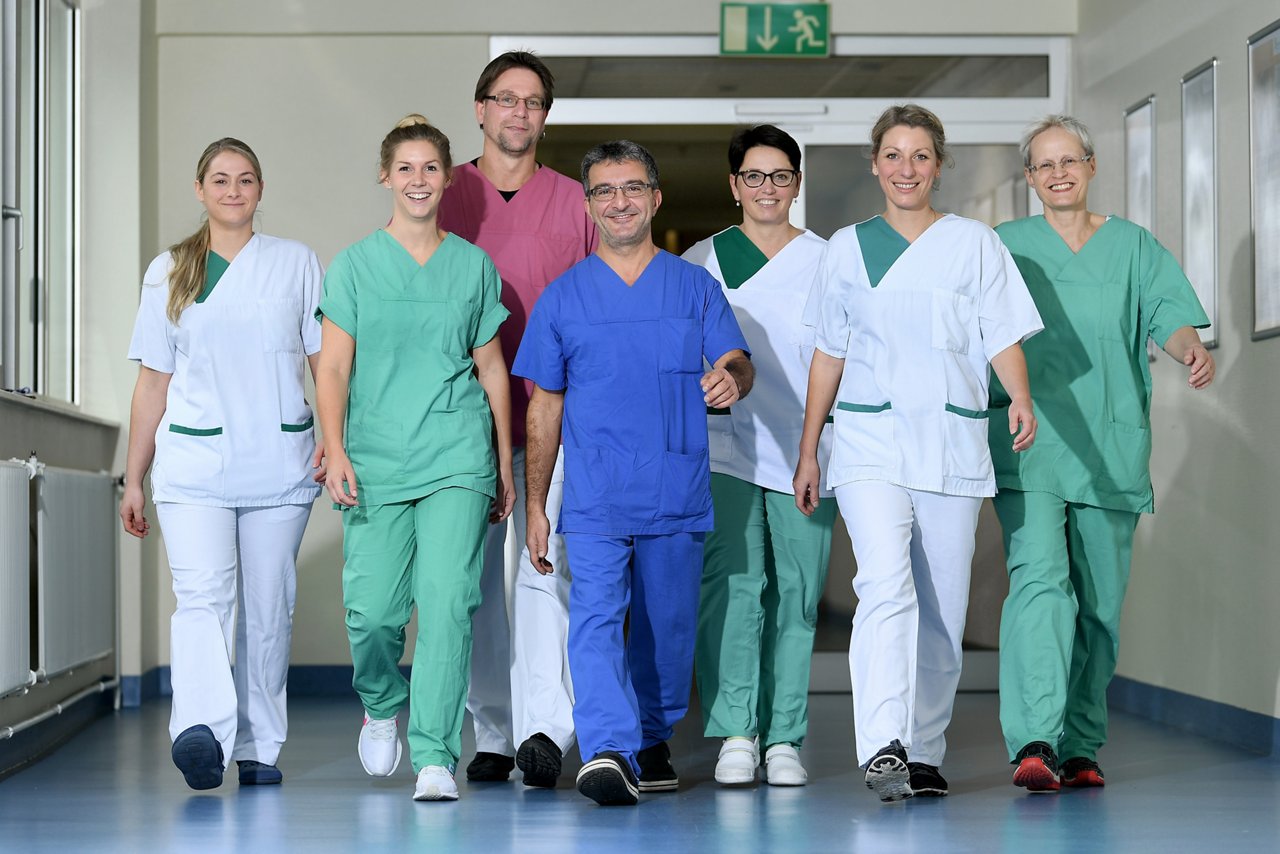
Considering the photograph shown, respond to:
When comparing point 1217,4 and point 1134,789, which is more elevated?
point 1217,4

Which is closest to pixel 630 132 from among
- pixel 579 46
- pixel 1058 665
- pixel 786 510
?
pixel 579 46

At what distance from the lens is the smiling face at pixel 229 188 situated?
3.51 metres

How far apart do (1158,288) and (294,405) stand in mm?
1910

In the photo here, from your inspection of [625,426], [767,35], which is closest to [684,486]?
[625,426]

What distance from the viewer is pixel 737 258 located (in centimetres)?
365

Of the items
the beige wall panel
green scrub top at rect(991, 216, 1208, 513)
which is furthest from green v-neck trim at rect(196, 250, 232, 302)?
the beige wall panel

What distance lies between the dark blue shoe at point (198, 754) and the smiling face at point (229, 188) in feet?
3.64

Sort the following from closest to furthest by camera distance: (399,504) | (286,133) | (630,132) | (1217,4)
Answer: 1. (399,504)
2. (1217,4)
3. (286,133)
4. (630,132)

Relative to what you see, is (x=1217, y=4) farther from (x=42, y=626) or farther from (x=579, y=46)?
(x=42, y=626)

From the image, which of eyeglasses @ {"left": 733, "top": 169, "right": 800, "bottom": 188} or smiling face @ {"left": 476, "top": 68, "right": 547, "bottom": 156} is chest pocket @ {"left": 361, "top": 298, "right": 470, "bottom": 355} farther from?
eyeglasses @ {"left": 733, "top": 169, "right": 800, "bottom": 188}

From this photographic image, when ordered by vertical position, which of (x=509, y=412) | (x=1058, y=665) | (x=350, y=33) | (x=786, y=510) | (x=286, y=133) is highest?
(x=350, y=33)

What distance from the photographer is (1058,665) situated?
337 cm

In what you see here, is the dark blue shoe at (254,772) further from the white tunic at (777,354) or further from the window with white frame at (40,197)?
the window with white frame at (40,197)

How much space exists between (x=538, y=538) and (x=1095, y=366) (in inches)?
49.4
